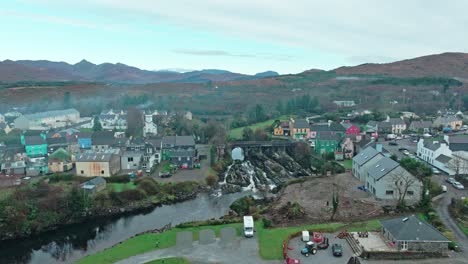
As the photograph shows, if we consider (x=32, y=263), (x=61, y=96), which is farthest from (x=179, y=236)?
(x=61, y=96)

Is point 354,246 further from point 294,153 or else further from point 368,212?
point 294,153

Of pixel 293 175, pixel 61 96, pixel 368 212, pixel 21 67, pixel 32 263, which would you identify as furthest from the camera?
pixel 21 67

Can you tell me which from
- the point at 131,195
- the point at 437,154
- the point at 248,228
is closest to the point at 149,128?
the point at 131,195

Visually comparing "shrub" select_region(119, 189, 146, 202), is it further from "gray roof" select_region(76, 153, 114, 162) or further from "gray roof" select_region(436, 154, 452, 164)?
"gray roof" select_region(436, 154, 452, 164)

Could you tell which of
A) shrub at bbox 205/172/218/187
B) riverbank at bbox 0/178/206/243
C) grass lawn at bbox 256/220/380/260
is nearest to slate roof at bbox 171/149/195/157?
shrub at bbox 205/172/218/187

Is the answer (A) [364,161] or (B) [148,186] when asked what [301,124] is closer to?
(A) [364,161]

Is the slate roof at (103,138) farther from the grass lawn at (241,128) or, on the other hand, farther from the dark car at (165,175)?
the grass lawn at (241,128)

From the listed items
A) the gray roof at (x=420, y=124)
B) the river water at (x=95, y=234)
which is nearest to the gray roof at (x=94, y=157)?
the river water at (x=95, y=234)
